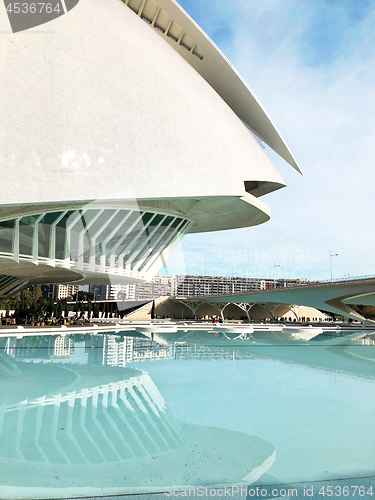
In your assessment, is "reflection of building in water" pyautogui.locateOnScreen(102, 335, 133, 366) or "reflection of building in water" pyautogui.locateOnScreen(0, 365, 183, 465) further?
"reflection of building in water" pyautogui.locateOnScreen(102, 335, 133, 366)

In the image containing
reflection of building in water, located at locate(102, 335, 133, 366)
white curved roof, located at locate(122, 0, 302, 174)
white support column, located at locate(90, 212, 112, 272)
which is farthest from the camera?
white curved roof, located at locate(122, 0, 302, 174)

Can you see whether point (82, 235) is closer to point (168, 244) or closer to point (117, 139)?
point (168, 244)

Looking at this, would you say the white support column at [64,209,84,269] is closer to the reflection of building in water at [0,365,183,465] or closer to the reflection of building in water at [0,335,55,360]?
the reflection of building in water at [0,335,55,360]

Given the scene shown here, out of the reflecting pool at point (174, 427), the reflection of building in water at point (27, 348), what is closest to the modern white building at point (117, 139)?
the reflection of building in water at point (27, 348)

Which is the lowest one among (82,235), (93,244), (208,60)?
(93,244)

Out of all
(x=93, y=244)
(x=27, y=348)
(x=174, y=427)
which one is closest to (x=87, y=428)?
(x=174, y=427)

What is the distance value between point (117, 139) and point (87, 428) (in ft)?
33.7

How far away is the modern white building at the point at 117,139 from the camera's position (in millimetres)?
11891

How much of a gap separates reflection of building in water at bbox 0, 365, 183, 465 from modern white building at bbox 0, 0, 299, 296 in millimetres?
6815

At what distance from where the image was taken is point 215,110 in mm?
17156

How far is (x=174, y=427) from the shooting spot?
5.53 metres

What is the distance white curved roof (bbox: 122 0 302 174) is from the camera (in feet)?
60.3

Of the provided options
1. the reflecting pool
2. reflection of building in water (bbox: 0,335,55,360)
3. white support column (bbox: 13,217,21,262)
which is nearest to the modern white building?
white support column (bbox: 13,217,21,262)

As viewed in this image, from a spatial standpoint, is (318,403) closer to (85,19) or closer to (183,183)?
(183,183)
